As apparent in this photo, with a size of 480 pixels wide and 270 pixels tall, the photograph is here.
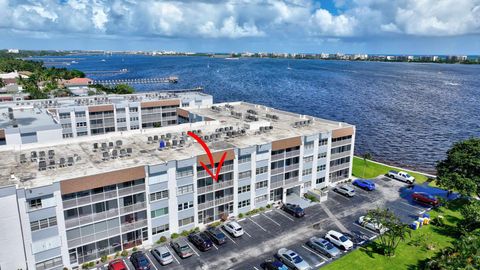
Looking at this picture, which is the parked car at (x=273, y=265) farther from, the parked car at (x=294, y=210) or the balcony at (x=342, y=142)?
the balcony at (x=342, y=142)

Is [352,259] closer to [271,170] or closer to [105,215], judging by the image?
[271,170]

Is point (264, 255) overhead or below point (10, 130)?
below

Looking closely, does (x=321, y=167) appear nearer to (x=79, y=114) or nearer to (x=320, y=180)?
(x=320, y=180)

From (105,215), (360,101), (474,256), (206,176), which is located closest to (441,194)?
(474,256)

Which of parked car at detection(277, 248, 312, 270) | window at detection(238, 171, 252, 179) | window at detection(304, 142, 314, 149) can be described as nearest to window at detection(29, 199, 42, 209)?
window at detection(238, 171, 252, 179)

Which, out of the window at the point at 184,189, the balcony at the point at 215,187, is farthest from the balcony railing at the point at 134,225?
the balcony at the point at 215,187
